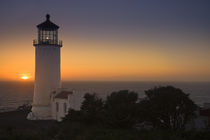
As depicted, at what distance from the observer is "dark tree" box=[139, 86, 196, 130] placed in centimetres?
1504

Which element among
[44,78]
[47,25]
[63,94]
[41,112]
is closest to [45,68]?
[44,78]

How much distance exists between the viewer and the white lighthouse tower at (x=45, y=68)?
26.6m

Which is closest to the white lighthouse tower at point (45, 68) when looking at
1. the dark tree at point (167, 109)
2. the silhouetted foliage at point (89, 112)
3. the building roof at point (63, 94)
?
the building roof at point (63, 94)

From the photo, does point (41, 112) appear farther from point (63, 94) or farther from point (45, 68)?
point (45, 68)

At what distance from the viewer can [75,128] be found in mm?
12891

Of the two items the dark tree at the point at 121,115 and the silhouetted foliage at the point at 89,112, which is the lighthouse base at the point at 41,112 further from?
the dark tree at the point at 121,115

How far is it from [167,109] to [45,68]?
15980 millimetres

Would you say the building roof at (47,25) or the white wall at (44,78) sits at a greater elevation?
the building roof at (47,25)

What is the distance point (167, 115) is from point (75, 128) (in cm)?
601

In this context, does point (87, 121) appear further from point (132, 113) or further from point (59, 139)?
point (59, 139)

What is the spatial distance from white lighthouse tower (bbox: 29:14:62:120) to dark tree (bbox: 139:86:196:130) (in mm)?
14134

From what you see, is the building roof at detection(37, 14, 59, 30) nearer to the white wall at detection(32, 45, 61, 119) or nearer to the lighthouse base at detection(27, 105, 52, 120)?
the white wall at detection(32, 45, 61, 119)

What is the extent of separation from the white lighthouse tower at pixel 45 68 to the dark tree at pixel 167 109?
46.4 feet

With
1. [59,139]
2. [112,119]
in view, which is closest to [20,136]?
[59,139]
